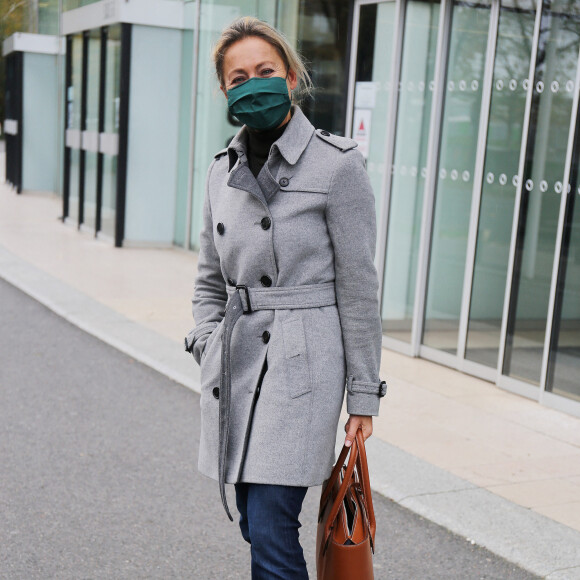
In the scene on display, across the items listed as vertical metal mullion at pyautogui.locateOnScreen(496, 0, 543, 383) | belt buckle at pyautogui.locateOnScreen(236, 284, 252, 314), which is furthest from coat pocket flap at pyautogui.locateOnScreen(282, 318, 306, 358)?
vertical metal mullion at pyautogui.locateOnScreen(496, 0, 543, 383)

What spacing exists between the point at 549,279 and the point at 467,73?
5.96 ft

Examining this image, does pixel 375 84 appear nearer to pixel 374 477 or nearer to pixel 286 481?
pixel 374 477

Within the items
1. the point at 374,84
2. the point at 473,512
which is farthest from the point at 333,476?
the point at 374,84

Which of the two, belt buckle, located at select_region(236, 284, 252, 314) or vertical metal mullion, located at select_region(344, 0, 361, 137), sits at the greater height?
vertical metal mullion, located at select_region(344, 0, 361, 137)

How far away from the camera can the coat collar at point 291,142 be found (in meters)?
2.55

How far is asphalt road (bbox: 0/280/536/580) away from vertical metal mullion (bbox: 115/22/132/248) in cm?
732

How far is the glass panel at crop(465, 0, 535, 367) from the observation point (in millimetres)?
6852

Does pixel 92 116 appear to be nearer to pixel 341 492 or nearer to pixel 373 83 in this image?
pixel 373 83

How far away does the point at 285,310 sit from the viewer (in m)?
2.55

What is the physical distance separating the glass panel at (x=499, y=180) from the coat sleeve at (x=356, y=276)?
457cm

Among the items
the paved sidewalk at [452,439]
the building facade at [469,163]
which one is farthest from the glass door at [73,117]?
the building facade at [469,163]

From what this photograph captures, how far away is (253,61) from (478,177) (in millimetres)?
4842

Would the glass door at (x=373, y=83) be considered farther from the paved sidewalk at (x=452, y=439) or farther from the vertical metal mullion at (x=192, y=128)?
the vertical metal mullion at (x=192, y=128)

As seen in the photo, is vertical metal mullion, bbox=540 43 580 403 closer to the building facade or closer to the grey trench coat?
the building facade
